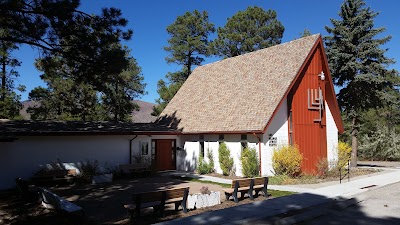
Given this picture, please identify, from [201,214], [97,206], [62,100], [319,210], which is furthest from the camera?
[62,100]

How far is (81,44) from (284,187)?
10959mm

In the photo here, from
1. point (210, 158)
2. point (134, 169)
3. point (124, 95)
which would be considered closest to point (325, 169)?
point (210, 158)

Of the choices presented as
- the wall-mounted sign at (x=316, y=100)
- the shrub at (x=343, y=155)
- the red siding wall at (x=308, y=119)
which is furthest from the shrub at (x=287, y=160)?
the wall-mounted sign at (x=316, y=100)

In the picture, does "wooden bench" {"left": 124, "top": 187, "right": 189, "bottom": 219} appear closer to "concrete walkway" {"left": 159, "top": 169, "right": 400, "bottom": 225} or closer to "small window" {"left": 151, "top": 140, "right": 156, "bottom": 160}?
"concrete walkway" {"left": 159, "top": 169, "right": 400, "bottom": 225}

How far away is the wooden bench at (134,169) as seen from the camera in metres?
20.0

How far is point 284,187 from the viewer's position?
51.9 ft

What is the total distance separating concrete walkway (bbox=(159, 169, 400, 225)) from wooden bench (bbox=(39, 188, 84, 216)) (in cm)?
262

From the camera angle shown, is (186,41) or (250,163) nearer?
(250,163)

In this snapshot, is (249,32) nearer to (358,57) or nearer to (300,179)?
(358,57)

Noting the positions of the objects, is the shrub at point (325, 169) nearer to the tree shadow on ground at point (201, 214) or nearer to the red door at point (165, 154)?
the tree shadow on ground at point (201, 214)

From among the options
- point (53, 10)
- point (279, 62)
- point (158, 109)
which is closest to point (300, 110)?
point (279, 62)

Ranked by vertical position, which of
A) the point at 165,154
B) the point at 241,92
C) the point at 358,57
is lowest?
the point at 165,154

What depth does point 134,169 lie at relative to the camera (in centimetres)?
2022

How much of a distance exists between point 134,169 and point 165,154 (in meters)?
4.06
